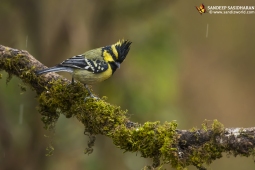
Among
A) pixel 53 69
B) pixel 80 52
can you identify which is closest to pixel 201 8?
pixel 80 52

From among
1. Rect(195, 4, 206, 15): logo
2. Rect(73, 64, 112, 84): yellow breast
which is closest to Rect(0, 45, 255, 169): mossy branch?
Rect(73, 64, 112, 84): yellow breast

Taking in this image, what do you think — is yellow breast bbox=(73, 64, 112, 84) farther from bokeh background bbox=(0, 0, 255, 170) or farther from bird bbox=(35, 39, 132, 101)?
bokeh background bbox=(0, 0, 255, 170)

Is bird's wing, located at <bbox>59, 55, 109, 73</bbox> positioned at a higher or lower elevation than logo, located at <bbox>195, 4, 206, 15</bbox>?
lower

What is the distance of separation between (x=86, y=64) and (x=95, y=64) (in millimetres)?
68

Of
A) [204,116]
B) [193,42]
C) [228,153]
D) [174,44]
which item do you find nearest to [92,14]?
[174,44]

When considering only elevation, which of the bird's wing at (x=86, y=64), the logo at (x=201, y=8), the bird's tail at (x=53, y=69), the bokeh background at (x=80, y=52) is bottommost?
the bird's tail at (x=53, y=69)

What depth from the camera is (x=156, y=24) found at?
15.2 ft

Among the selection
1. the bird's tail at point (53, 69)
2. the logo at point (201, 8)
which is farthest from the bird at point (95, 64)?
the logo at point (201, 8)

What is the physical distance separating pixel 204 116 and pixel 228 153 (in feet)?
13.8

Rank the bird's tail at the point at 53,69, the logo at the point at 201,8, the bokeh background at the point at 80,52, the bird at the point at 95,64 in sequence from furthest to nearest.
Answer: the logo at the point at 201,8 < the bokeh background at the point at 80,52 < the bird at the point at 95,64 < the bird's tail at the point at 53,69

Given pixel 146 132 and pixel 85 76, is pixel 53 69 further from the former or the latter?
pixel 146 132

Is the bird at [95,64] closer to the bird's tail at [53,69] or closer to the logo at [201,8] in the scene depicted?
the bird's tail at [53,69]

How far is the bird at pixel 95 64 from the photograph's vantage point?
3.00 m

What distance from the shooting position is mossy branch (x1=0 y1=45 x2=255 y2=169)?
2.07 m
